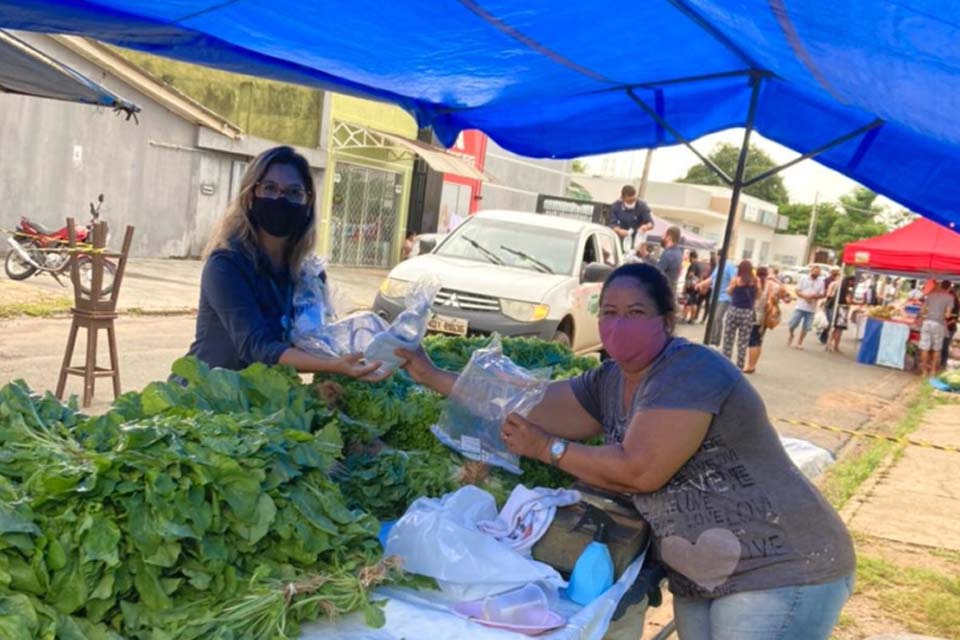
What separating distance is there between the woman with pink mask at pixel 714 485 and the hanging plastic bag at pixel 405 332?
2.45 ft

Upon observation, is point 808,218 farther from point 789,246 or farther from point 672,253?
point 672,253

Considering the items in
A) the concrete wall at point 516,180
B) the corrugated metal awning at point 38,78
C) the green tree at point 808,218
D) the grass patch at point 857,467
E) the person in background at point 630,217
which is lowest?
the grass patch at point 857,467

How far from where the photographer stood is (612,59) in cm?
364

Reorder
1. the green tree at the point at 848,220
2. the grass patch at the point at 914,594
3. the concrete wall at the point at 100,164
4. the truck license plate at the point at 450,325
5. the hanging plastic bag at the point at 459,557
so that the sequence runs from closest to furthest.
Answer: the hanging plastic bag at the point at 459,557 → the grass patch at the point at 914,594 → the truck license plate at the point at 450,325 → the concrete wall at the point at 100,164 → the green tree at the point at 848,220

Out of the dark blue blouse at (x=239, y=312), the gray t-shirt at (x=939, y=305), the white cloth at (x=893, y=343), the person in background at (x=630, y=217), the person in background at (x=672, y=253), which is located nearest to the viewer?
the dark blue blouse at (x=239, y=312)

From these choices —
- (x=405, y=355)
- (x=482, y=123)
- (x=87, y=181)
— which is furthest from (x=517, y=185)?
(x=405, y=355)

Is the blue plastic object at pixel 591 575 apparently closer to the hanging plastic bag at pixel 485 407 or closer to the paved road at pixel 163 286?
the hanging plastic bag at pixel 485 407

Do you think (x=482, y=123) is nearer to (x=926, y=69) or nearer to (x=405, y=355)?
(x=405, y=355)

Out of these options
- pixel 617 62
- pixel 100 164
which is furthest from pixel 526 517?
pixel 100 164

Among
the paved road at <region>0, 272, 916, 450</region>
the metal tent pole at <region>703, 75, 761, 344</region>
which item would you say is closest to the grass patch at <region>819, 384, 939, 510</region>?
the paved road at <region>0, 272, 916, 450</region>

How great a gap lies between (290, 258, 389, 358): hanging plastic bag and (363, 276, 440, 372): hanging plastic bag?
6 cm

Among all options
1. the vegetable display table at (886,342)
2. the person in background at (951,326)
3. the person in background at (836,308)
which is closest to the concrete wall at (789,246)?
the person in background at (836,308)

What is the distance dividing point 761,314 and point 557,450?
12.3 metres

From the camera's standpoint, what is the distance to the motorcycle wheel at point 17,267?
43.0ft
